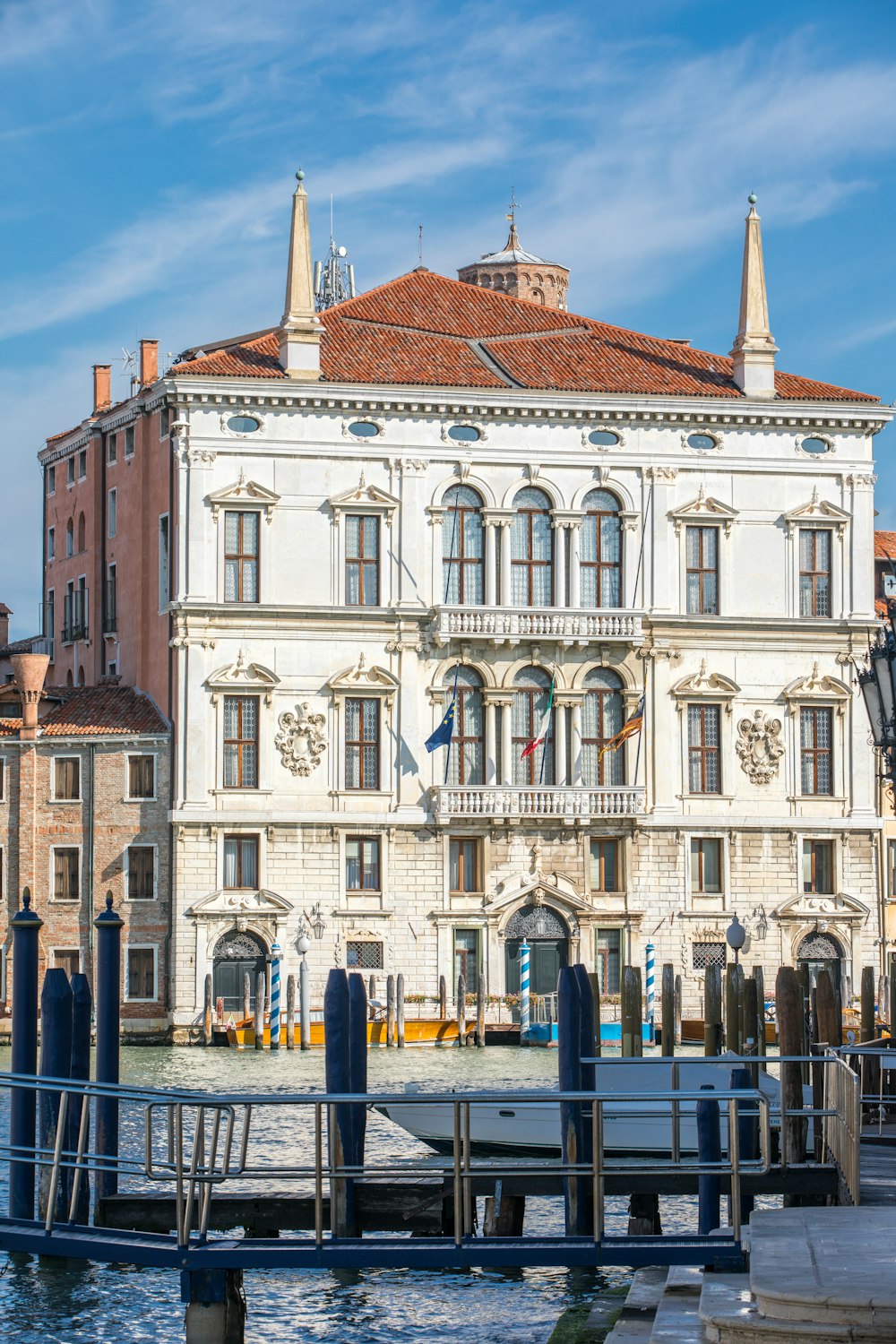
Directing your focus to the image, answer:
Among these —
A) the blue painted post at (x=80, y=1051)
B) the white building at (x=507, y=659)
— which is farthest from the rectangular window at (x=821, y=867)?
the blue painted post at (x=80, y=1051)

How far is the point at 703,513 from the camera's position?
150 ft

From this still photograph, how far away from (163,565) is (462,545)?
19.0 feet

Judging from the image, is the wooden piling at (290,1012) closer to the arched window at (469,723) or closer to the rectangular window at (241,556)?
the arched window at (469,723)

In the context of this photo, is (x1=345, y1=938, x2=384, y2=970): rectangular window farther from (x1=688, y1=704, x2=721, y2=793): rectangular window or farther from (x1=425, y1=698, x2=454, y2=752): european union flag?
(x1=688, y1=704, x2=721, y2=793): rectangular window

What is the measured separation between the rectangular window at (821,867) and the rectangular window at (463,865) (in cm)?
647

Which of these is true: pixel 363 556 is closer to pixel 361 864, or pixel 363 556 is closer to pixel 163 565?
pixel 163 565

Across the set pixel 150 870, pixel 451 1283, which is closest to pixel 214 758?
pixel 150 870

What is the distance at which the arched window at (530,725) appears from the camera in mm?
44781

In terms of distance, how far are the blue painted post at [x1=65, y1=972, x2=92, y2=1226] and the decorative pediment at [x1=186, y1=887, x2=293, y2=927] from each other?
24920mm

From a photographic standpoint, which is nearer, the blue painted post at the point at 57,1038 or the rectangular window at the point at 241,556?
the blue painted post at the point at 57,1038

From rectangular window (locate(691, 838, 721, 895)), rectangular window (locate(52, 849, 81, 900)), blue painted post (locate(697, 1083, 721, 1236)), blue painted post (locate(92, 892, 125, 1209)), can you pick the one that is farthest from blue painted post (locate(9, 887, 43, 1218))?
rectangular window (locate(691, 838, 721, 895))

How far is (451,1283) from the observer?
63.1 ft

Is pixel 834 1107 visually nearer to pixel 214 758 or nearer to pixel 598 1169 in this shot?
pixel 598 1169

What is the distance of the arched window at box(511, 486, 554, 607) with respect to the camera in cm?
4506
